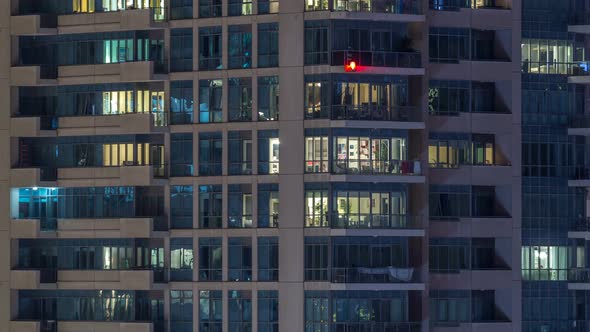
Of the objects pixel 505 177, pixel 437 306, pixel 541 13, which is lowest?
pixel 437 306

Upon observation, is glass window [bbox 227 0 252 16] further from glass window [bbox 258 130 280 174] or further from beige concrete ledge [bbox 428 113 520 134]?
beige concrete ledge [bbox 428 113 520 134]

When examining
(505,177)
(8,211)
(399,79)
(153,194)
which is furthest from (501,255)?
(8,211)

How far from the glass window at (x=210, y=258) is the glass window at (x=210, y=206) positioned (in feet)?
2.28

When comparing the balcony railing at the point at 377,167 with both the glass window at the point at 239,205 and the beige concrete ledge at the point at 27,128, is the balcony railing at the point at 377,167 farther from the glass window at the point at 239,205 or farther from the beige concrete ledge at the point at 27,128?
the beige concrete ledge at the point at 27,128

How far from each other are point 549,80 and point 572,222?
20.7ft

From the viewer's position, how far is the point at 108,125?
8588 cm

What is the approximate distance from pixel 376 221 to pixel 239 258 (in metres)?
6.09

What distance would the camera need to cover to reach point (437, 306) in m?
84.9

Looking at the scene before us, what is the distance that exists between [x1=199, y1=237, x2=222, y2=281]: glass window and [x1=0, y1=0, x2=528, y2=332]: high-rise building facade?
0.09 metres

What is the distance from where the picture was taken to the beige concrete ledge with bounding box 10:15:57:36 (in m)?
86.0

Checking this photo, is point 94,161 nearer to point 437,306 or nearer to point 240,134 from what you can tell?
point 240,134

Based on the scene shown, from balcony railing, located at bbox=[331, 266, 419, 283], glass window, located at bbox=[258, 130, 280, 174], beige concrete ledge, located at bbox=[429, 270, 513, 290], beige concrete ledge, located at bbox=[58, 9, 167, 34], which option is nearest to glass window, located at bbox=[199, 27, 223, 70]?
beige concrete ledge, located at bbox=[58, 9, 167, 34]

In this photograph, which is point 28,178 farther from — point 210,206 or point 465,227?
point 465,227

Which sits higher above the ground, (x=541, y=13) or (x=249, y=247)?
(x=541, y=13)
